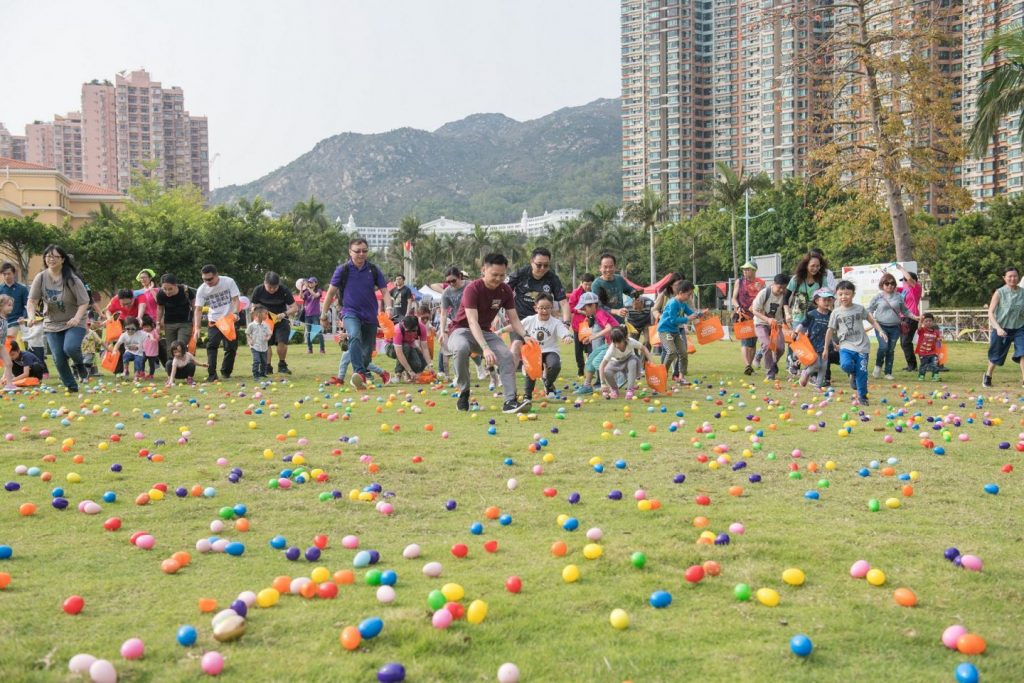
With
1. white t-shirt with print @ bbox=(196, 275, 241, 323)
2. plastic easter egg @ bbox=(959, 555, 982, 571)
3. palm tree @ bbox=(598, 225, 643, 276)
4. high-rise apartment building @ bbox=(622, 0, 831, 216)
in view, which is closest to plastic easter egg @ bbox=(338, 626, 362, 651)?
plastic easter egg @ bbox=(959, 555, 982, 571)

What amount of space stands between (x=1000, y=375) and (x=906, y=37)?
10.3m

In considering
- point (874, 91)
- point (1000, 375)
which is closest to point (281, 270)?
point (874, 91)

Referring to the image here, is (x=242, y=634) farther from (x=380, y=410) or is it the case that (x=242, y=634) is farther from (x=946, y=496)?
(x=380, y=410)

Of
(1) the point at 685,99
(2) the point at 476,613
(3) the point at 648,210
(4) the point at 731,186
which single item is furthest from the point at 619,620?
(1) the point at 685,99

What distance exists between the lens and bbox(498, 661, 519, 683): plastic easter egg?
283 centimetres

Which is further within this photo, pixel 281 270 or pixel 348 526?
pixel 281 270

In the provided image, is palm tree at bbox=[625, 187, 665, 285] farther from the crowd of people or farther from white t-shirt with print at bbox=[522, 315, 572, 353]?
white t-shirt with print at bbox=[522, 315, 572, 353]

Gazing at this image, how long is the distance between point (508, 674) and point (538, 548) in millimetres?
1573

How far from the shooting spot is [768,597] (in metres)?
3.50

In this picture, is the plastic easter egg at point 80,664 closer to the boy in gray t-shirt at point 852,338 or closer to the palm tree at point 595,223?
the boy in gray t-shirt at point 852,338

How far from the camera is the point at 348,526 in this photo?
4926mm

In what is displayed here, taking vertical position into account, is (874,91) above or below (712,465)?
above

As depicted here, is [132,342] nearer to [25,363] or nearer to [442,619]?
[25,363]

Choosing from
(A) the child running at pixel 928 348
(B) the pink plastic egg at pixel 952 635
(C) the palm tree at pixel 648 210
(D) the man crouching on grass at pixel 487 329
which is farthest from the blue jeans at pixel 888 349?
(C) the palm tree at pixel 648 210
